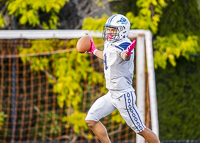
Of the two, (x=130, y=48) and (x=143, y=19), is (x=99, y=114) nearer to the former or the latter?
(x=130, y=48)

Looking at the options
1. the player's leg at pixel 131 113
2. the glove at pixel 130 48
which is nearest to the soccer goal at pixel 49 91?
the player's leg at pixel 131 113

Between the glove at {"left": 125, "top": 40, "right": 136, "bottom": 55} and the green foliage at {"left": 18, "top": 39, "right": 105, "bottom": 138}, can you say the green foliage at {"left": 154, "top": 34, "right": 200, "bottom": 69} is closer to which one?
the green foliage at {"left": 18, "top": 39, "right": 105, "bottom": 138}

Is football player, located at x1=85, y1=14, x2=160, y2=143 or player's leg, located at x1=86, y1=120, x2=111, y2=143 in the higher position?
football player, located at x1=85, y1=14, x2=160, y2=143

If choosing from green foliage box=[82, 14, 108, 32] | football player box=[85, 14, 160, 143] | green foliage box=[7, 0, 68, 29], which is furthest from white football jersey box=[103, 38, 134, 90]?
green foliage box=[7, 0, 68, 29]

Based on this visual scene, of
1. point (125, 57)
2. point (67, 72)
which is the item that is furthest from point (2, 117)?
point (125, 57)

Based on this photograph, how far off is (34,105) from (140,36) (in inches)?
101

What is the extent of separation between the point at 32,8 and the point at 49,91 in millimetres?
1490

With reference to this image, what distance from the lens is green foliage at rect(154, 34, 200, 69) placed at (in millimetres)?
6707

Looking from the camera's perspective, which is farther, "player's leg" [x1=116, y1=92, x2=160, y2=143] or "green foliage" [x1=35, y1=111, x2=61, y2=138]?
"green foliage" [x1=35, y1=111, x2=61, y2=138]

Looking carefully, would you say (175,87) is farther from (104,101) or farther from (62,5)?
(104,101)

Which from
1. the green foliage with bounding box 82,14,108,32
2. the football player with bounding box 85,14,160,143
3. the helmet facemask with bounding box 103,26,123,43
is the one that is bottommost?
the football player with bounding box 85,14,160,143

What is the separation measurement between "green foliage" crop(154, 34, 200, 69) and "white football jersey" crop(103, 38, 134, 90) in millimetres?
2834

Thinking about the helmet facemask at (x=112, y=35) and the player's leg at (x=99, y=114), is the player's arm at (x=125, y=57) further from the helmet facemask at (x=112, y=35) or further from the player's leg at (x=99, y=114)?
the player's leg at (x=99, y=114)

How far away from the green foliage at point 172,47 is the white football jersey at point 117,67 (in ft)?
9.30
